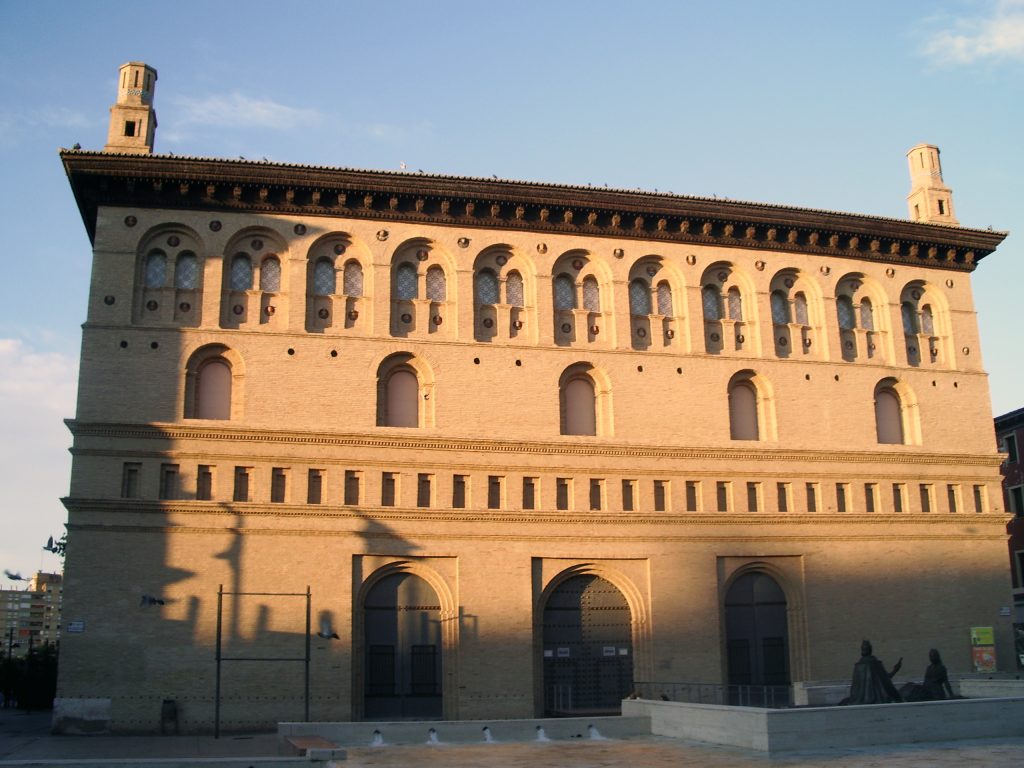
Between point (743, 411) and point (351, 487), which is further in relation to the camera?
point (743, 411)

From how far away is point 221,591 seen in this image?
32.5m

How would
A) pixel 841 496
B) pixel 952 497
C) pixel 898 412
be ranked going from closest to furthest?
1. pixel 841 496
2. pixel 952 497
3. pixel 898 412

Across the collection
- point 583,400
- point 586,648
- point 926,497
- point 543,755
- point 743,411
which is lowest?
point 543,755

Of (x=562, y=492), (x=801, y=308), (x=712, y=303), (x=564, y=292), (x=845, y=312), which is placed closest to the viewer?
(x=562, y=492)

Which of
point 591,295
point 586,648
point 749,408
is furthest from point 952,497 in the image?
point 591,295

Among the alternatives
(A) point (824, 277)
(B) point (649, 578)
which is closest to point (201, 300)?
(B) point (649, 578)

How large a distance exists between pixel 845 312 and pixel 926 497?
7567mm

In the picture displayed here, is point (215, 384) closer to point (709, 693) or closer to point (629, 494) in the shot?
point (629, 494)

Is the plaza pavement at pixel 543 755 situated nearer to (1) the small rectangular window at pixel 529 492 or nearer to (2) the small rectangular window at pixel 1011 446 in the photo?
(1) the small rectangular window at pixel 529 492

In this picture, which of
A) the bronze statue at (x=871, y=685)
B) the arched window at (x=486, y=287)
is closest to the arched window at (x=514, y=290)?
the arched window at (x=486, y=287)

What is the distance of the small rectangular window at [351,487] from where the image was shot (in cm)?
3509

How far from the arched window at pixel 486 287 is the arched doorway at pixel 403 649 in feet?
32.4

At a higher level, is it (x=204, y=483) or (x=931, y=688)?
(x=204, y=483)

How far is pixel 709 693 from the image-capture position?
3575 cm
